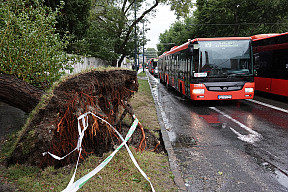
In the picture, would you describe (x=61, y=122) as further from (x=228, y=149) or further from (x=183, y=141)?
(x=228, y=149)

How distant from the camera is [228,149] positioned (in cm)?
556

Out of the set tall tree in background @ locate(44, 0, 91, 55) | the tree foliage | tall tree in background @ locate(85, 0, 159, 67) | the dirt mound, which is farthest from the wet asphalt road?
tall tree in background @ locate(85, 0, 159, 67)

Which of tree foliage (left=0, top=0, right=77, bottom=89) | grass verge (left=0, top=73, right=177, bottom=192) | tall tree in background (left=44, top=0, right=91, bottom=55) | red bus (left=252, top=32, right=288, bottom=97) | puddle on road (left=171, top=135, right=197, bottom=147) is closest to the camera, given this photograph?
grass verge (left=0, top=73, right=177, bottom=192)

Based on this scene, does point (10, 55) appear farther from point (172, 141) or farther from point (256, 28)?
point (256, 28)

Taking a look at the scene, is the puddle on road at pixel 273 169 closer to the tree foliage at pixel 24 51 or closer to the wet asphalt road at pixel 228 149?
the wet asphalt road at pixel 228 149

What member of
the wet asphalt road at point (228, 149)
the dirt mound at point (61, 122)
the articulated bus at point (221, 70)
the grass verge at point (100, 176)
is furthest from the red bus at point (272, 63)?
the dirt mound at point (61, 122)

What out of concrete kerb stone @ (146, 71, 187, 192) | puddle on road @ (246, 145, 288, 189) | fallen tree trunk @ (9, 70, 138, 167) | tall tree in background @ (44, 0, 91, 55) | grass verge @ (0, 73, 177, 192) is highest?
tall tree in background @ (44, 0, 91, 55)

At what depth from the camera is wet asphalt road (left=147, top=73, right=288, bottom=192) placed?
4.04 m

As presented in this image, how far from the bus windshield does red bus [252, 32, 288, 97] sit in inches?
92.3

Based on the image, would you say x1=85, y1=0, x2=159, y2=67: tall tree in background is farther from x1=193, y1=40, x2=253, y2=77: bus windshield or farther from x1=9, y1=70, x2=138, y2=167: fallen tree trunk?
x1=9, y1=70, x2=138, y2=167: fallen tree trunk

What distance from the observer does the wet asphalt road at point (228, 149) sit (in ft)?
13.3

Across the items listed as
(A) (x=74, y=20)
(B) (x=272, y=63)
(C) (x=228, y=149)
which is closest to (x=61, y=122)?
(C) (x=228, y=149)

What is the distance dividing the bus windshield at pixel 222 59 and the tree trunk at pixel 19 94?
7.06 metres

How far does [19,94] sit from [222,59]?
8049 millimetres
